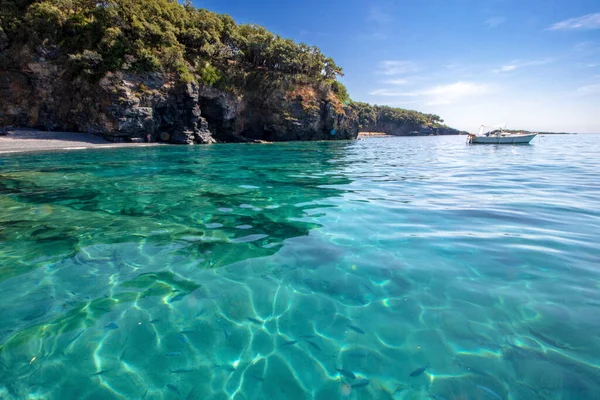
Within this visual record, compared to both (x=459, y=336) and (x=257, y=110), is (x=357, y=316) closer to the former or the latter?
(x=459, y=336)

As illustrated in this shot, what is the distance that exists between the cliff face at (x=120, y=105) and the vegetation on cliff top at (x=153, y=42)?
4.84ft

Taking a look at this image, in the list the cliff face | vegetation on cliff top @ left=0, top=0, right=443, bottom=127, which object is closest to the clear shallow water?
the cliff face

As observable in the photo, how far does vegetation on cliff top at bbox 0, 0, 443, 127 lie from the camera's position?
115ft

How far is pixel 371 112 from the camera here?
14425cm

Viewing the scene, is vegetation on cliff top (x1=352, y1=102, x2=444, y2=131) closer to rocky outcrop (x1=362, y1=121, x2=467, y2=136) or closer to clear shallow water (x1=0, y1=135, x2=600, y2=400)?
rocky outcrop (x1=362, y1=121, x2=467, y2=136)

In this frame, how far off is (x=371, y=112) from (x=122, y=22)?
124 m

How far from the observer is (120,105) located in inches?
1372

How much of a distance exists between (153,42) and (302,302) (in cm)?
4848

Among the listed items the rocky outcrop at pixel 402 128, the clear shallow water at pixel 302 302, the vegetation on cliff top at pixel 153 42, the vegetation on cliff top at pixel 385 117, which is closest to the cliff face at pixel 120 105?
the vegetation on cliff top at pixel 153 42

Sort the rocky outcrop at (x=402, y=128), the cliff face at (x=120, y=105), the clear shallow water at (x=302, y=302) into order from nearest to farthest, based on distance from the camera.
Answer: the clear shallow water at (x=302, y=302) < the cliff face at (x=120, y=105) < the rocky outcrop at (x=402, y=128)

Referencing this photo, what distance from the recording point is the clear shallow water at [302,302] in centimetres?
265

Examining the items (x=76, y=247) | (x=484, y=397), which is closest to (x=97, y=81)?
A: (x=76, y=247)

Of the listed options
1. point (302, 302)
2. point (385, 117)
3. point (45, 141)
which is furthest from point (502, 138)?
point (385, 117)

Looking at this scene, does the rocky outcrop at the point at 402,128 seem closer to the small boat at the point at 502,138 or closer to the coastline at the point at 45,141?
the small boat at the point at 502,138
